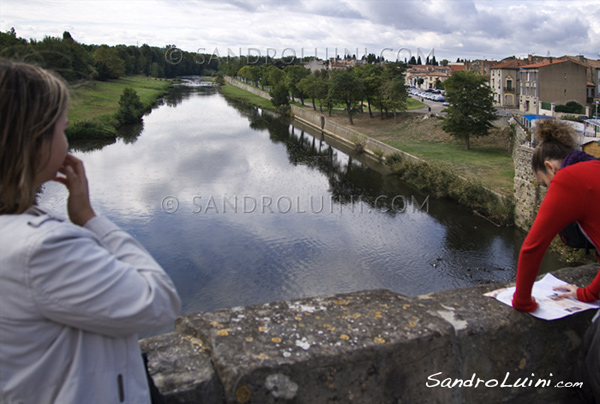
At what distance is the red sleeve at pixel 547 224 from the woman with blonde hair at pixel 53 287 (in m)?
1.62

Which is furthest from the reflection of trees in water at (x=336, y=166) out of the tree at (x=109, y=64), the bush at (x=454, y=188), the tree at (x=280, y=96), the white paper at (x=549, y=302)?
the tree at (x=109, y=64)

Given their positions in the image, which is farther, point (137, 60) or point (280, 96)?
point (137, 60)

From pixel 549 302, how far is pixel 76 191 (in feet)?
6.75

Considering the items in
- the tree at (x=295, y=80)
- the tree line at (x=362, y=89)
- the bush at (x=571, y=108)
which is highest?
the tree at (x=295, y=80)

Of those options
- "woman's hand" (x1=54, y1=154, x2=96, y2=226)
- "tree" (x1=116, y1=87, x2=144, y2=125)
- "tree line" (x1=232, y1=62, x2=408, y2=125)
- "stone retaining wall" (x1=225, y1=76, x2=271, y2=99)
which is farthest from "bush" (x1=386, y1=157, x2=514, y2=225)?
"stone retaining wall" (x1=225, y1=76, x2=271, y2=99)

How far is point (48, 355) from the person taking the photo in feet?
3.56

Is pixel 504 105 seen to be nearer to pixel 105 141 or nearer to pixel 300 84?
pixel 300 84

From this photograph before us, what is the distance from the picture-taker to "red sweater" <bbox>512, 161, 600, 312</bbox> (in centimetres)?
203

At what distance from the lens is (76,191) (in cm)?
128

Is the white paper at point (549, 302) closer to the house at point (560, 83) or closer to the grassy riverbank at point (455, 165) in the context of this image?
the grassy riverbank at point (455, 165)

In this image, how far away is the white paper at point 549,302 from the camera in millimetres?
2186

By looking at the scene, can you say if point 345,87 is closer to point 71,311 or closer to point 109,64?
point 109,64

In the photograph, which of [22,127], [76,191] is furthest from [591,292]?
[22,127]

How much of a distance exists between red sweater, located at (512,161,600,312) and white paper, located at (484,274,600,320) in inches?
2.5
